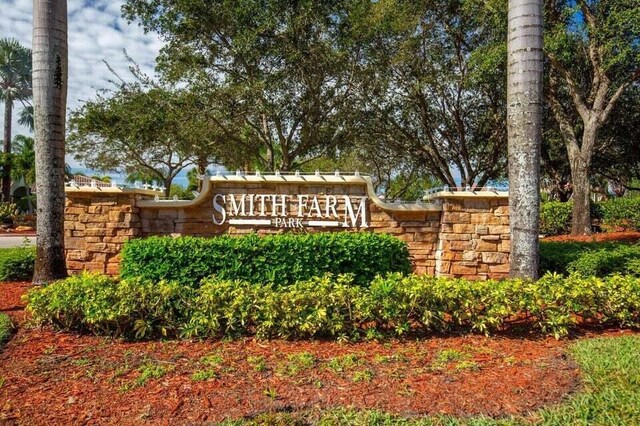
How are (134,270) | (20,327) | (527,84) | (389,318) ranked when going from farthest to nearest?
1. (134,270)
2. (527,84)
3. (20,327)
4. (389,318)

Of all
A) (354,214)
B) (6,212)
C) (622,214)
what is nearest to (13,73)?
(6,212)

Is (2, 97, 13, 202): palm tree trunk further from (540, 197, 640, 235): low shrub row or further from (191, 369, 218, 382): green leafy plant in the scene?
(540, 197, 640, 235): low shrub row

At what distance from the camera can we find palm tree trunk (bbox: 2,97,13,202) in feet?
86.1

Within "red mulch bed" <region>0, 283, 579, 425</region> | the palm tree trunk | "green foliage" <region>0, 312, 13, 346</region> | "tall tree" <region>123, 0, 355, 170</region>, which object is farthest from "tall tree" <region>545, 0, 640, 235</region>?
the palm tree trunk

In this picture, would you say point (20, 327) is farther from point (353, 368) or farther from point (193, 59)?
point (193, 59)

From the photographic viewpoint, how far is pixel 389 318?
Answer: 4.38 meters

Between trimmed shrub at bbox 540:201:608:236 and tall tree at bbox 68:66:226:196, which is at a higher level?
tall tree at bbox 68:66:226:196

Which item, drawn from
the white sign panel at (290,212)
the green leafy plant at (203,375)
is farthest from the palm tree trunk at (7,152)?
the green leafy plant at (203,375)

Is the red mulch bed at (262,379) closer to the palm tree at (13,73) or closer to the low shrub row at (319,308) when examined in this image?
the low shrub row at (319,308)

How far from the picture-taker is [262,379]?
3.48 metres

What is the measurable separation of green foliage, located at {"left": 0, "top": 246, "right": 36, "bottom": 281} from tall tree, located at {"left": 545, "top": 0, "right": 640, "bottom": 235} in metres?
12.2

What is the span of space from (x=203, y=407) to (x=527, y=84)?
4986mm

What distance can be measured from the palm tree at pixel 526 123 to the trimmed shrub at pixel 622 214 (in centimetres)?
1169

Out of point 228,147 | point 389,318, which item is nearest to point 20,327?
point 389,318
